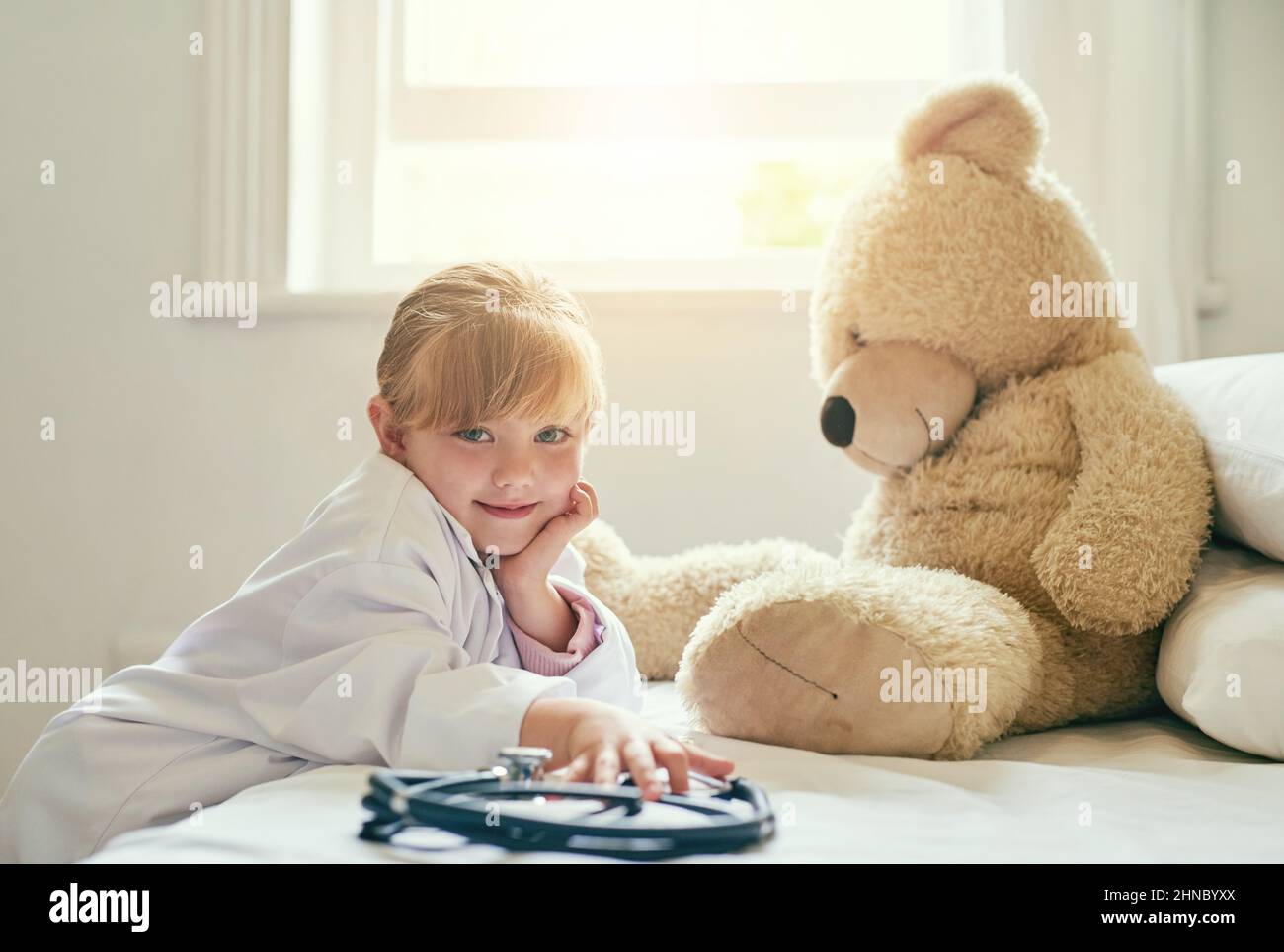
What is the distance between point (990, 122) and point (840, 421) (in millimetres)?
382

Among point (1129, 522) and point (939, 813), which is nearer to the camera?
point (939, 813)

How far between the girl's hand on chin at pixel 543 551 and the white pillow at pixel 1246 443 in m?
0.62

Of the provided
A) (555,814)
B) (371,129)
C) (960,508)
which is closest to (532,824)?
(555,814)

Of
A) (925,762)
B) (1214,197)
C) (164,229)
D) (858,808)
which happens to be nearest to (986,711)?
(925,762)

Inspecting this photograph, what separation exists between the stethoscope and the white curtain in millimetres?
1284

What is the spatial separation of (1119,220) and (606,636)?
Answer: 3.62 ft

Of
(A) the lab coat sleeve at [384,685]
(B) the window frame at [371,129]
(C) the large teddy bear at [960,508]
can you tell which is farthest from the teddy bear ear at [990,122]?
(A) the lab coat sleeve at [384,685]

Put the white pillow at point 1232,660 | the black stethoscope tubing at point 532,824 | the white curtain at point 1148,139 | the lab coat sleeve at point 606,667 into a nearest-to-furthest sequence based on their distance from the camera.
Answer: the black stethoscope tubing at point 532,824
the white pillow at point 1232,660
the lab coat sleeve at point 606,667
the white curtain at point 1148,139

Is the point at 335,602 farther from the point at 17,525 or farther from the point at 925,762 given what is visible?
the point at 17,525

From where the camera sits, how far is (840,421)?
3.88ft

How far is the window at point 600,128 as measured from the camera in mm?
1785

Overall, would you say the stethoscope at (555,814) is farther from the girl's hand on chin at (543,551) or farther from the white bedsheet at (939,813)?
the girl's hand on chin at (543,551)

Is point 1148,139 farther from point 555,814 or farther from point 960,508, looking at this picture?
point 555,814
